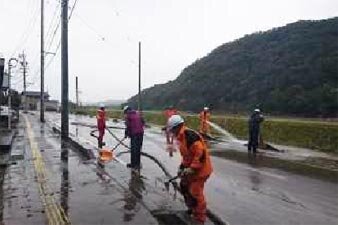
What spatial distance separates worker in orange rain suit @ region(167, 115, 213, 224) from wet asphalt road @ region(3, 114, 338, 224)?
850mm

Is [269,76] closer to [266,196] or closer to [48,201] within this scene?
[266,196]

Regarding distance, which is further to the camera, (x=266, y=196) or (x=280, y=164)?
(x=280, y=164)

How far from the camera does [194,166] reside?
28.6 ft

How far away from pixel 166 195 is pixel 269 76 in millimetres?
56705

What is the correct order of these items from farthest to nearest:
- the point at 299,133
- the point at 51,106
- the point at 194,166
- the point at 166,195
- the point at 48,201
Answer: the point at 51,106 → the point at 299,133 → the point at 166,195 → the point at 48,201 → the point at 194,166

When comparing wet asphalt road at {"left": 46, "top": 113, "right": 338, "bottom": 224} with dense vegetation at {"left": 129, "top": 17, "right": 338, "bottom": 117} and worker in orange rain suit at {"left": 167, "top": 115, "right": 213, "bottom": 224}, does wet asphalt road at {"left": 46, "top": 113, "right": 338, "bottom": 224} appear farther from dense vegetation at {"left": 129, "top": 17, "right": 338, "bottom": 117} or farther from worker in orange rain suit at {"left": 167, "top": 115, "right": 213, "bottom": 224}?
dense vegetation at {"left": 129, "top": 17, "right": 338, "bottom": 117}

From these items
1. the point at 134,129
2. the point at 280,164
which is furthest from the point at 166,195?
the point at 280,164

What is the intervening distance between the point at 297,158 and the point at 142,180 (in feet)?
28.6

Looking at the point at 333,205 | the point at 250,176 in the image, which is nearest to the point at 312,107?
the point at 250,176

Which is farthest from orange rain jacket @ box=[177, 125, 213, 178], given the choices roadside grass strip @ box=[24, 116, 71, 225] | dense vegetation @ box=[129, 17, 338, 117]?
dense vegetation @ box=[129, 17, 338, 117]

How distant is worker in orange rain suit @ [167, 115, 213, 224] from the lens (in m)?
8.79

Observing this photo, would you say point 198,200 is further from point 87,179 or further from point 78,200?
point 87,179

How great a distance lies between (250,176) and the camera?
1548 centimetres

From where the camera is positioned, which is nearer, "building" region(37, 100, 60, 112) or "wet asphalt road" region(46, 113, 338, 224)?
"wet asphalt road" region(46, 113, 338, 224)
